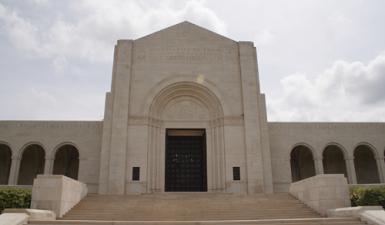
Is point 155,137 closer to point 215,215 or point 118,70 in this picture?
point 118,70

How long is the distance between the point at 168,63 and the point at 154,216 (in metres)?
13.1

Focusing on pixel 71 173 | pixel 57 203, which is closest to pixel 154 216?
pixel 57 203

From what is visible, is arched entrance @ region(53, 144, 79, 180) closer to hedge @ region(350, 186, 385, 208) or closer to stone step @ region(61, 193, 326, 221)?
stone step @ region(61, 193, 326, 221)

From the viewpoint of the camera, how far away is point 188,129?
24125 mm

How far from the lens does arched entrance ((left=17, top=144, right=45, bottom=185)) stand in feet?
85.5

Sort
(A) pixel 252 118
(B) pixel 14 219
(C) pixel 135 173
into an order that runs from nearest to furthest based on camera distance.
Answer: (B) pixel 14 219 → (C) pixel 135 173 → (A) pixel 252 118

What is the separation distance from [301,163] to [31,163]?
2170 centimetres

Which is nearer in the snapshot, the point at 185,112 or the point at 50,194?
the point at 50,194

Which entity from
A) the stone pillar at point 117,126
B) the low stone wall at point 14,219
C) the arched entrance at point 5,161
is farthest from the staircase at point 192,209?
the arched entrance at point 5,161

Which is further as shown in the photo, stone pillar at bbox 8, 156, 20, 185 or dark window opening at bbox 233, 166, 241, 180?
stone pillar at bbox 8, 156, 20, 185

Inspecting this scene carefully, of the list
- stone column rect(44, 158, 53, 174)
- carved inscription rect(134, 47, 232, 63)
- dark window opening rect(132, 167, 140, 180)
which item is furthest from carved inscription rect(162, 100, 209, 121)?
stone column rect(44, 158, 53, 174)

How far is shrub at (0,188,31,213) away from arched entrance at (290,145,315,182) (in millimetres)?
20410

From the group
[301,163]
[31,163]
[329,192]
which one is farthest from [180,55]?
[31,163]

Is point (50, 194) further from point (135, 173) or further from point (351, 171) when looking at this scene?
point (351, 171)
